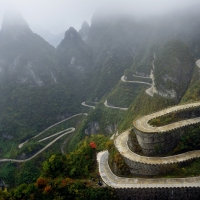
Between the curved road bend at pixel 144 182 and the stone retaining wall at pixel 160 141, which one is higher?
the stone retaining wall at pixel 160 141

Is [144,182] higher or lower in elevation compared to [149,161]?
lower

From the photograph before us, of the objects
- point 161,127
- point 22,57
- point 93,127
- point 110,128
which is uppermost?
point 161,127

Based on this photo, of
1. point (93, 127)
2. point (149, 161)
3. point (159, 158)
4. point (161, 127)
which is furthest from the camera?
point (93, 127)

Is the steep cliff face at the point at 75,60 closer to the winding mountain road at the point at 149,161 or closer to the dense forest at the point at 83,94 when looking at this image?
the dense forest at the point at 83,94

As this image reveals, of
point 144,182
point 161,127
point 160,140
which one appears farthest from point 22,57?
point 144,182

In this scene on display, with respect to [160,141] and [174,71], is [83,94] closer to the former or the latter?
[174,71]

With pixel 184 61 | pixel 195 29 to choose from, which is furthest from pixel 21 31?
pixel 184 61

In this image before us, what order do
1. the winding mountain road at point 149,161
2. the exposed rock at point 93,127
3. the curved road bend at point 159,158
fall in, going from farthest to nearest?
the exposed rock at point 93,127
the curved road bend at point 159,158
the winding mountain road at point 149,161

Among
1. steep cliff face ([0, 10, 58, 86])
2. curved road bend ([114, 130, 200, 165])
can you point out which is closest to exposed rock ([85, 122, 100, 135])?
steep cliff face ([0, 10, 58, 86])

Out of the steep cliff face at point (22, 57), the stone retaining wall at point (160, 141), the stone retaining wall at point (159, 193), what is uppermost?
the stone retaining wall at point (160, 141)

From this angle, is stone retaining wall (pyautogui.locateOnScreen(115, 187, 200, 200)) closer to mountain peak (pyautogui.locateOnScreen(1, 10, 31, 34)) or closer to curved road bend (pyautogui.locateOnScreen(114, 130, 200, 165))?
curved road bend (pyautogui.locateOnScreen(114, 130, 200, 165))

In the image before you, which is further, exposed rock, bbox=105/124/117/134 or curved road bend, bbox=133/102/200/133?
exposed rock, bbox=105/124/117/134

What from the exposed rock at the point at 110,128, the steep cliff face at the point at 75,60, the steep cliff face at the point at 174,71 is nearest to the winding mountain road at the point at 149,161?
the steep cliff face at the point at 174,71

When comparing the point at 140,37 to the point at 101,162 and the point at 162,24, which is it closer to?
the point at 162,24
